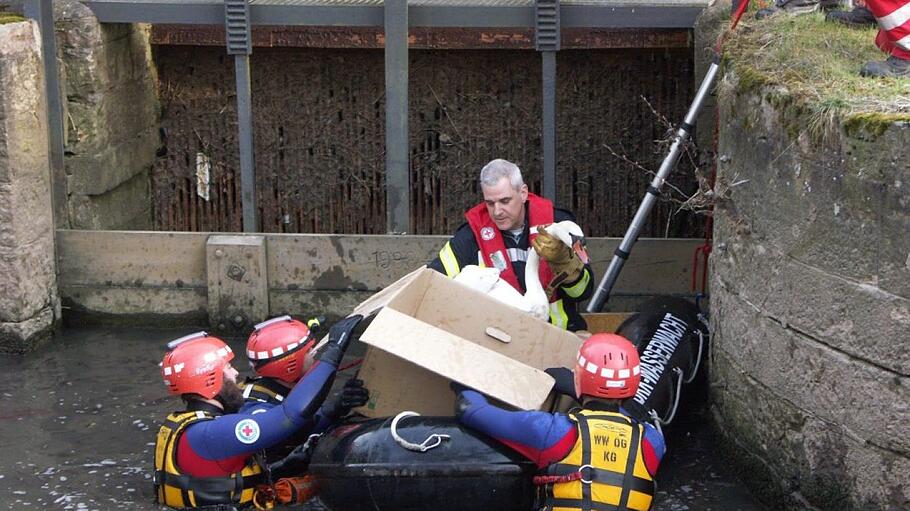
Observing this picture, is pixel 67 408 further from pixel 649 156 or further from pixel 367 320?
pixel 649 156

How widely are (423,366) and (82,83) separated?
453cm

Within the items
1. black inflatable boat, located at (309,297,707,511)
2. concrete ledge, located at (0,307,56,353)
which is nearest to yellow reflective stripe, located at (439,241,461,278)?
black inflatable boat, located at (309,297,707,511)

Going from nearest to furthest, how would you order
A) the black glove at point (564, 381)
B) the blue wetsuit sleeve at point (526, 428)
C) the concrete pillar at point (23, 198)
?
the blue wetsuit sleeve at point (526, 428), the black glove at point (564, 381), the concrete pillar at point (23, 198)

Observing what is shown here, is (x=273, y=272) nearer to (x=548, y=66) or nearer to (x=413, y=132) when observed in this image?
(x=413, y=132)

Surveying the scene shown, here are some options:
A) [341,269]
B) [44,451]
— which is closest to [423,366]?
[44,451]

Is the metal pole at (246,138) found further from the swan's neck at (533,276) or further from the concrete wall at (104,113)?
the swan's neck at (533,276)

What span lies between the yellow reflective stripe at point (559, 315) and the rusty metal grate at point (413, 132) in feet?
10.7

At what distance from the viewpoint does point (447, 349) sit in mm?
5941

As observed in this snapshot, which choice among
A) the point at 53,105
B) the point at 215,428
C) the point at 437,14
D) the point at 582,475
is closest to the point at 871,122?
the point at 582,475

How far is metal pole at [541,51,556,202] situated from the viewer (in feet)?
29.1

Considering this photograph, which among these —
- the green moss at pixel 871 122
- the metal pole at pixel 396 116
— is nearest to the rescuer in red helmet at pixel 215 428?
the green moss at pixel 871 122

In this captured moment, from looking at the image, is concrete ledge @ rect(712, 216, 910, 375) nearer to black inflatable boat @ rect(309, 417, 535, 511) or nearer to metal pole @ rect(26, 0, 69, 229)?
black inflatable boat @ rect(309, 417, 535, 511)

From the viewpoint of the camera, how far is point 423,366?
579 cm

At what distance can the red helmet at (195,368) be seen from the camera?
598 cm
